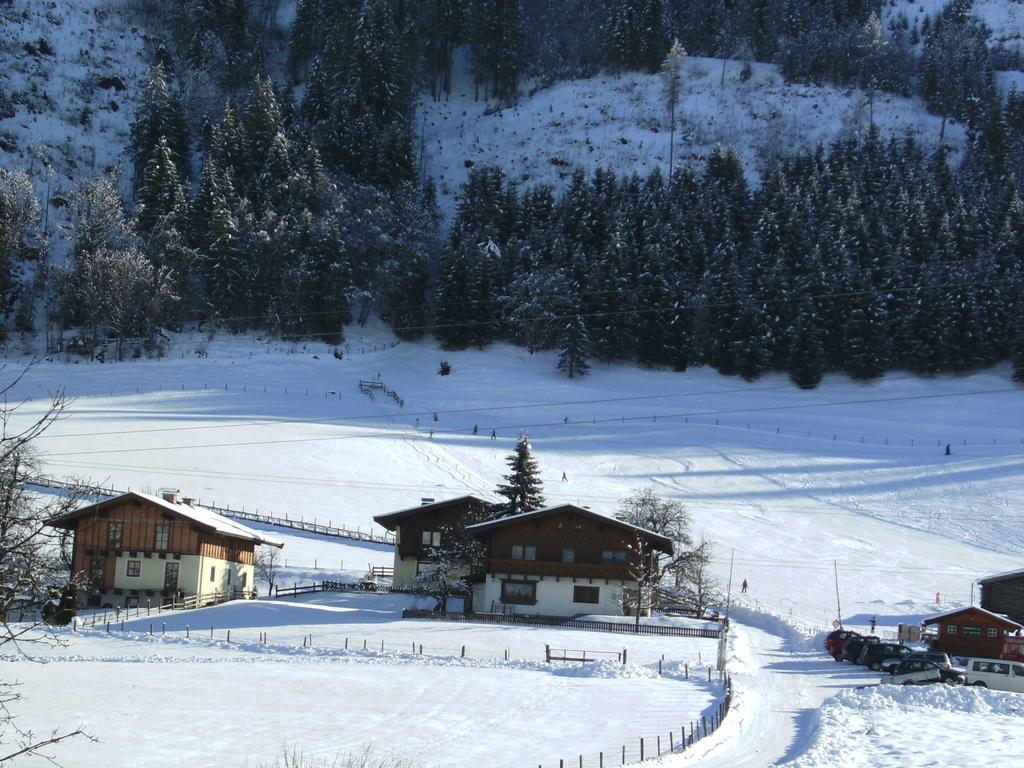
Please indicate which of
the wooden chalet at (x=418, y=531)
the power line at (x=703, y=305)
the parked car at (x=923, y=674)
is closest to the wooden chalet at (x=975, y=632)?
the parked car at (x=923, y=674)

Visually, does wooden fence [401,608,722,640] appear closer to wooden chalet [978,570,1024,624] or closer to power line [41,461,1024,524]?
wooden chalet [978,570,1024,624]

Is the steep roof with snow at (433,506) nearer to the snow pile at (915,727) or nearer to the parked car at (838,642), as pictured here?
the parked car at (838,642)

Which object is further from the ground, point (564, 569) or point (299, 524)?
point (564, 569)

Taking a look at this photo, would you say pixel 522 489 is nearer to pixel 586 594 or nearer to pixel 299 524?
pixel 586 594

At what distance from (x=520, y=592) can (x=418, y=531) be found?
22.3 feet

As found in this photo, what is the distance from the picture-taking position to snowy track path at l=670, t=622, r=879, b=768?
21578 mm

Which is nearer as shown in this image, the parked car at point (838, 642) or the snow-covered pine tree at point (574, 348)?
the parked car at point (838, 642)

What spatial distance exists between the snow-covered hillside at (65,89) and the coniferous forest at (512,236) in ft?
11.9

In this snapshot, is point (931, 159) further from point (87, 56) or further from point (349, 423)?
point (87, 56)

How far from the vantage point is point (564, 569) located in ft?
160

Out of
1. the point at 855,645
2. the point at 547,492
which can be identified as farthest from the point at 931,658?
the point at 547,492

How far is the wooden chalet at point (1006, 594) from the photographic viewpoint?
47500 mm

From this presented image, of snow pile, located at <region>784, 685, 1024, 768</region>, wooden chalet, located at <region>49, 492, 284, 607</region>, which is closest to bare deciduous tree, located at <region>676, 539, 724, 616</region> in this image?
snow pile, located at <region>784, 685, 1024, 768</region>

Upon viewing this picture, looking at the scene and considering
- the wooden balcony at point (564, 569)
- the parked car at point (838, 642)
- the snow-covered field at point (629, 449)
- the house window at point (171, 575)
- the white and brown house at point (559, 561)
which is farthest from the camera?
the snow-covered field at point (629, 449)
